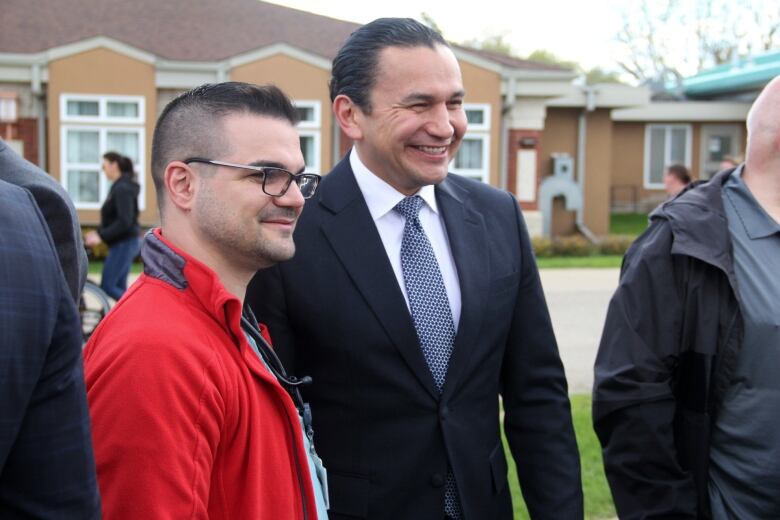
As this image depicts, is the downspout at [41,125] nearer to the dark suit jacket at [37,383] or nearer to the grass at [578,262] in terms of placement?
the grass at [578,262]

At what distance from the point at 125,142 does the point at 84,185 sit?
1.38 meters

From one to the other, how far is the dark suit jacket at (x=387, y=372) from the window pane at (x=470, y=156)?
20143 mm

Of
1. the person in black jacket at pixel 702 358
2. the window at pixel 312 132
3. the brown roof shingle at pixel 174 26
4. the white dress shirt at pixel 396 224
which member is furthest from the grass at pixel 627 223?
the white dress shirt at pixel 396 224

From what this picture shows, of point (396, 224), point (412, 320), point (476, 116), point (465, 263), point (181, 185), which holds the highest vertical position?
point (476, 116)

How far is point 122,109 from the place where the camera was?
2122cm

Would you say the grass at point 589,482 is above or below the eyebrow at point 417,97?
below

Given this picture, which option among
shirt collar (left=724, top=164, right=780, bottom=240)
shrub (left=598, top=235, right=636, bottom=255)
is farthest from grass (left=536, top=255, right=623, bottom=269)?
shirt collar (left=724, top=164, right=780, bottom=240)

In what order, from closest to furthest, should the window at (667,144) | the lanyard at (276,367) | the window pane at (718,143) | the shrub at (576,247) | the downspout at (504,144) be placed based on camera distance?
the lanyard at (276,367)
the shrub at (576,247)
the downspout at (504,144)
the window at (667,144)
the window pane at (718,143)

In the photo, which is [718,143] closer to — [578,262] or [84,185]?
[578,262]

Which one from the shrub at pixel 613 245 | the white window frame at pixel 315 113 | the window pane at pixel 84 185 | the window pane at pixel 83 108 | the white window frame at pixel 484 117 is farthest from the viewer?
the white window frame at pixel 484 117

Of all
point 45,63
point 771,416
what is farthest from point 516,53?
point 771,416

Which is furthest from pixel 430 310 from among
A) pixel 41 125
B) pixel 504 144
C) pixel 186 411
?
pixel 504 144

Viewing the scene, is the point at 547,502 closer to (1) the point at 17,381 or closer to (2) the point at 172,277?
(2) the point at 172,277

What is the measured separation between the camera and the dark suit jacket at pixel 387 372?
2.67 meters
